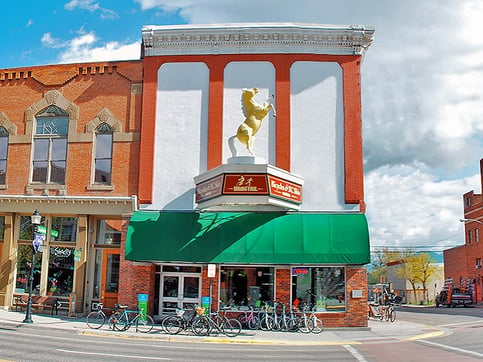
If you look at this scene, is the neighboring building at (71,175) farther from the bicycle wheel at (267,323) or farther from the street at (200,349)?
the bicycle wheel at (267,323)

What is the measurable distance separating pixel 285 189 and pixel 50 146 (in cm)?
1152

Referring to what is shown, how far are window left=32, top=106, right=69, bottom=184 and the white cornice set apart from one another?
5.32 m

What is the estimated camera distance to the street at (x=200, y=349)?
13445 millimetres

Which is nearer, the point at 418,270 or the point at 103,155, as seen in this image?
the point at 103,155

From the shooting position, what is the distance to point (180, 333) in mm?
19359

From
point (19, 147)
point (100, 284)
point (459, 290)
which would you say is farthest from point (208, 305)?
point (459, 290)

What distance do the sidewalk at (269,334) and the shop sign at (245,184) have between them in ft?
17.4

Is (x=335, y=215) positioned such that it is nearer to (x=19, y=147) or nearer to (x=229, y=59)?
(x=229, y=59)

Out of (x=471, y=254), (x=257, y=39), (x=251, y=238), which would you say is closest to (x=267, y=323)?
(x=251, y=238)

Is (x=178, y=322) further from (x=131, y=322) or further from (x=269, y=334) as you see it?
(x=269, y=334)

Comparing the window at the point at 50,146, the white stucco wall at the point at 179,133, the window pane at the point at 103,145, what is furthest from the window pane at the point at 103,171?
the white stucco wall at the point at 179,133

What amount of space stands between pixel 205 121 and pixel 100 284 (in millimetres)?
8846

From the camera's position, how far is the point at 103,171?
78.7 feet

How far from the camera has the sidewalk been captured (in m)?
17.9
